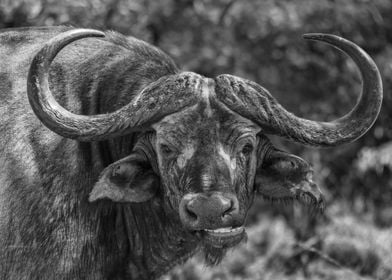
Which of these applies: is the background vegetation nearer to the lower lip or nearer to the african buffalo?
the african buffalo

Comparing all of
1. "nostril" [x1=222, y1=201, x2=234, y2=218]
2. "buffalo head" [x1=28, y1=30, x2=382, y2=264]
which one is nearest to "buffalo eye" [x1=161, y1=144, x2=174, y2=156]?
"buffalo head" [x1=28, y1=30, x2=382, y2=264]

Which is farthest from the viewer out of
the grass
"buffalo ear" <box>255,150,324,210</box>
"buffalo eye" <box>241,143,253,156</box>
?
the grass

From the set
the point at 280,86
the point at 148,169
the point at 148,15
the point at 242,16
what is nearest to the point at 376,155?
the point at 280,86

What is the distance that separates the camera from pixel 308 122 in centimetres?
599

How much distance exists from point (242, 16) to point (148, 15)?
1191 millimetres

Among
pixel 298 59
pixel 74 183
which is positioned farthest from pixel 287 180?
pixel 298 59

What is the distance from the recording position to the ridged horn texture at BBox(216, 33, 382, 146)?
578cm

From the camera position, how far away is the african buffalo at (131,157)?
557 centimetres

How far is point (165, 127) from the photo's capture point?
5.76 metres

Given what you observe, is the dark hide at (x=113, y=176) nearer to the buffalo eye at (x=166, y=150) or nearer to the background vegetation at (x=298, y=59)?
the buffalo eye at (x=166, y=150)

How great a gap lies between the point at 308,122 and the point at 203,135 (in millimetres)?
750

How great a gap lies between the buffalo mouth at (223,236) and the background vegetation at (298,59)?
483cm

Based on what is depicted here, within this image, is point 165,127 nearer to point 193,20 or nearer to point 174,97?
point 174,97

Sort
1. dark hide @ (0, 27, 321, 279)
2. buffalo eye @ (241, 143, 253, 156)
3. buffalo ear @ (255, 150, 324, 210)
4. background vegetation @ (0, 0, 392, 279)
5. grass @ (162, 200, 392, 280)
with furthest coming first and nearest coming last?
background vegetation @ (0, 0, 392, 279), grass @ (162, 200, 392, 280), buffalo ear @ (255, 150, 324, 210), buffalo eye @ (241, 143, 253, 156), dark hide @ (0, 27, 321, 279)
